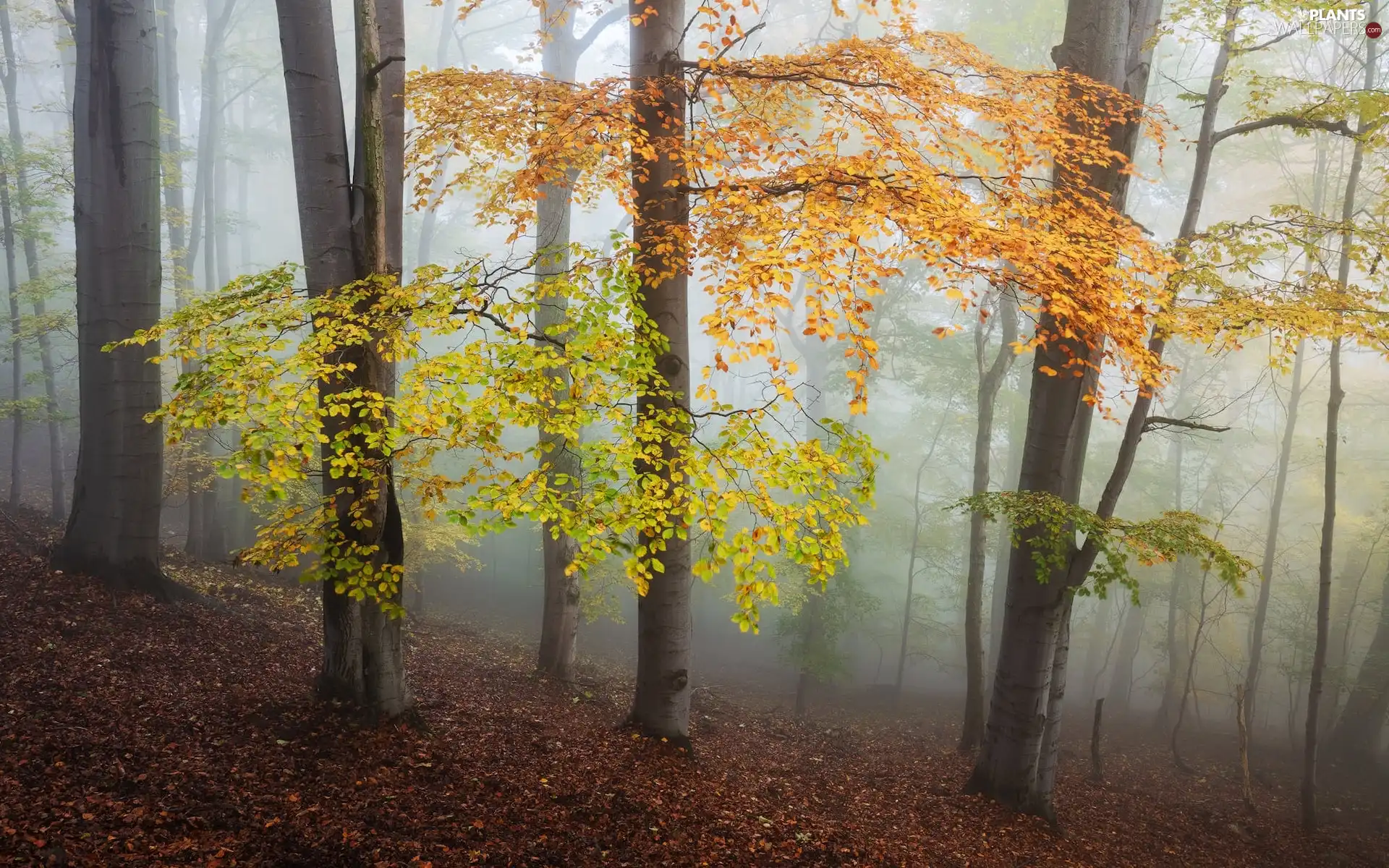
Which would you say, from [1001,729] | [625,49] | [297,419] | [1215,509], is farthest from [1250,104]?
[1215,509]

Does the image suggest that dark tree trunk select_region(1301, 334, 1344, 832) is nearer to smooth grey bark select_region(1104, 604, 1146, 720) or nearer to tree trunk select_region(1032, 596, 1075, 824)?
tree trunk select_region(1032, 596, 1075, 824)

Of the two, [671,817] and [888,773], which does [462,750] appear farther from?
[888,773]

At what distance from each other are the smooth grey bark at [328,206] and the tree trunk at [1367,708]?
58.7 ft

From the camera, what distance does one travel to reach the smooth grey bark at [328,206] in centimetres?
498

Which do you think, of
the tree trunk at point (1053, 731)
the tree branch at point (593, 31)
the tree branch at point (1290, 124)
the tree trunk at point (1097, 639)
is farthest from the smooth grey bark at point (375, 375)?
the tree trunk at point (1097, 639)

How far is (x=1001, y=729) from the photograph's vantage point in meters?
7.46

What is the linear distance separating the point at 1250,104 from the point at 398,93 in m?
8.06

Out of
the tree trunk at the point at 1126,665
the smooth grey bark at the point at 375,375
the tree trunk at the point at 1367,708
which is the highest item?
the smooth grey bark at the point at 375,375

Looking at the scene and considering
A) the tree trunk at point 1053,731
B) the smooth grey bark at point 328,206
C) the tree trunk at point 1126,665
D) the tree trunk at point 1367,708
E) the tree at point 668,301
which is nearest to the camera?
the tree at point 668,301

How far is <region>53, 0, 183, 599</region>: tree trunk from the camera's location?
6.82 metres

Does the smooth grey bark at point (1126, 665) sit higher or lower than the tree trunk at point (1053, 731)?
lower

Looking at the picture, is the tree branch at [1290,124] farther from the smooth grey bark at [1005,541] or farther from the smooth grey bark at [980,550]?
the smooth grey bark at [1005,541]

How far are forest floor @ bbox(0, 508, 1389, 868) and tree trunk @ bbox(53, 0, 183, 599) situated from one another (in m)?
0.40

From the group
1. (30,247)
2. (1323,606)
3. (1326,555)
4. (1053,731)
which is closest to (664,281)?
(1053,731)
